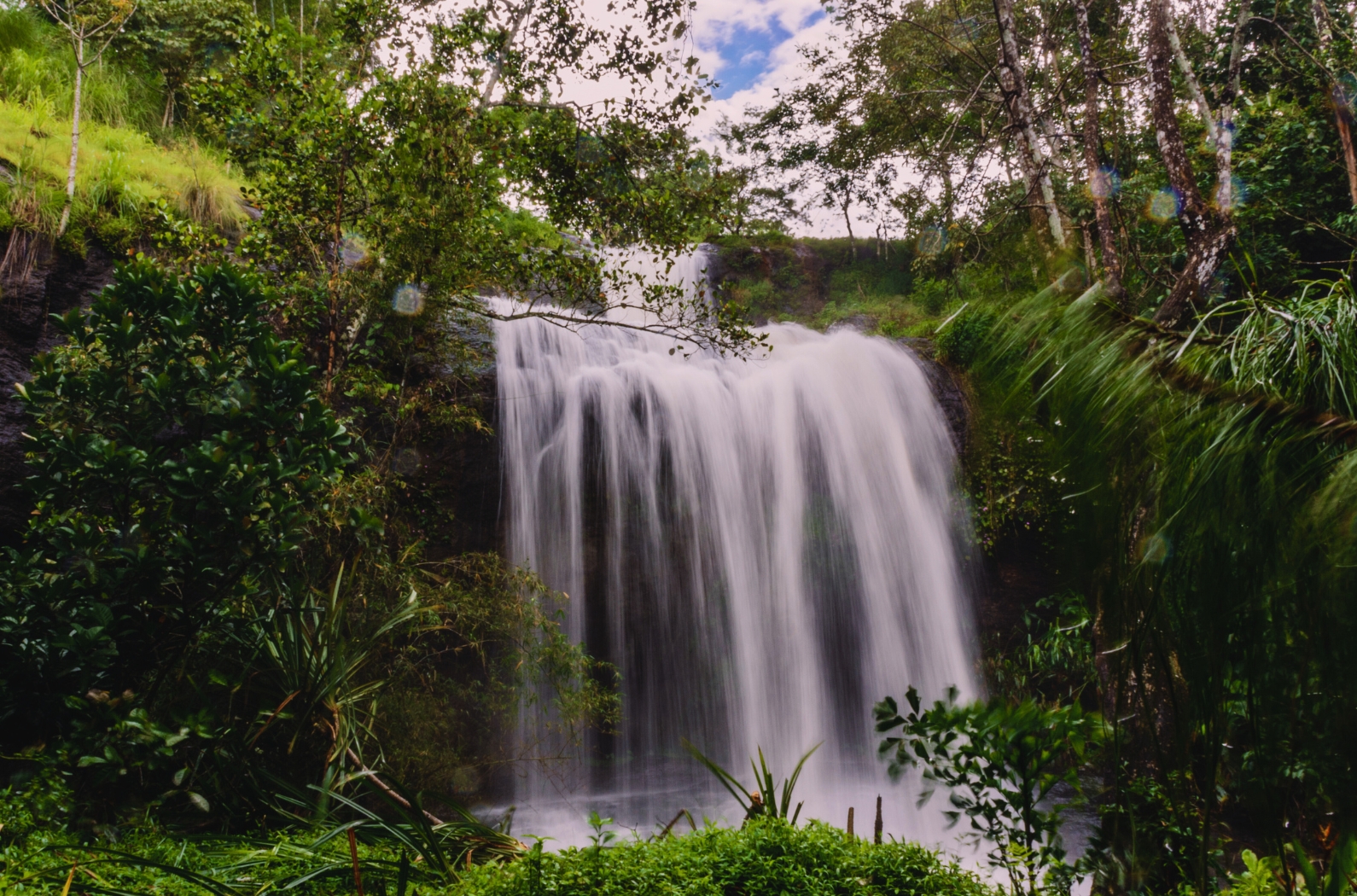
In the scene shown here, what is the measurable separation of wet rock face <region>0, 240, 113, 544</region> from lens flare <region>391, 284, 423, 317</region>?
2.55 m

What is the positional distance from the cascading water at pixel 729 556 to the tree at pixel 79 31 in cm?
423

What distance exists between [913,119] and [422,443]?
35.3 feet

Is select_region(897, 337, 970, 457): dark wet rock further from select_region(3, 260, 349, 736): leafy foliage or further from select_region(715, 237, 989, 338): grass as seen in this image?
select_region(3, 260, 349, 736): leafy foliage

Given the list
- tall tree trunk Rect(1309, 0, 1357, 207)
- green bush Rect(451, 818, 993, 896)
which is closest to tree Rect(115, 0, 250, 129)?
green bush Rect(451, 818, 993, 896)

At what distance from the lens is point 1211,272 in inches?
190

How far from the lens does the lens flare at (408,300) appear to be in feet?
17.7

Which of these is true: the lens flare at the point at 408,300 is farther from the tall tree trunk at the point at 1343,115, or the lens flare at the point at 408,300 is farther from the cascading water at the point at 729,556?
the tall tree trunk at the point at 1343,115

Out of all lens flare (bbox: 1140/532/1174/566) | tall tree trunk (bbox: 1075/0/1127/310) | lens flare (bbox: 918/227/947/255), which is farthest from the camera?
lens flare (bbox: 918/227/947/255)

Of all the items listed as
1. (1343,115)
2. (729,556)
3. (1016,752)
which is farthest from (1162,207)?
(1016,752)

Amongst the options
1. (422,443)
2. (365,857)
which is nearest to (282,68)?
(422,443)

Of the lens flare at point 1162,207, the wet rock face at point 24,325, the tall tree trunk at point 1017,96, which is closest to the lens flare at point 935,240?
the tall tree trunk at point 1017,96

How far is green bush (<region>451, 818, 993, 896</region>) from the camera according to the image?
1.89 m

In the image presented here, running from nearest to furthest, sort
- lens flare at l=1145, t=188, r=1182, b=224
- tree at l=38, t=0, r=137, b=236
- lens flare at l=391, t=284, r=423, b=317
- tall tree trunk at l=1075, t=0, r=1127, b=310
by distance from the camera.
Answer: tall tree trunk at l=1075, t=0, r=1127, b=310 < lens flare at l=391, t=284, r=423, b=317 < tree at l=38, t=0, r=137, b=236 < lens flare at l=1145, t=188, r=1182, b=224

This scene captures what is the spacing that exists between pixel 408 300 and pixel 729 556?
4972mm
